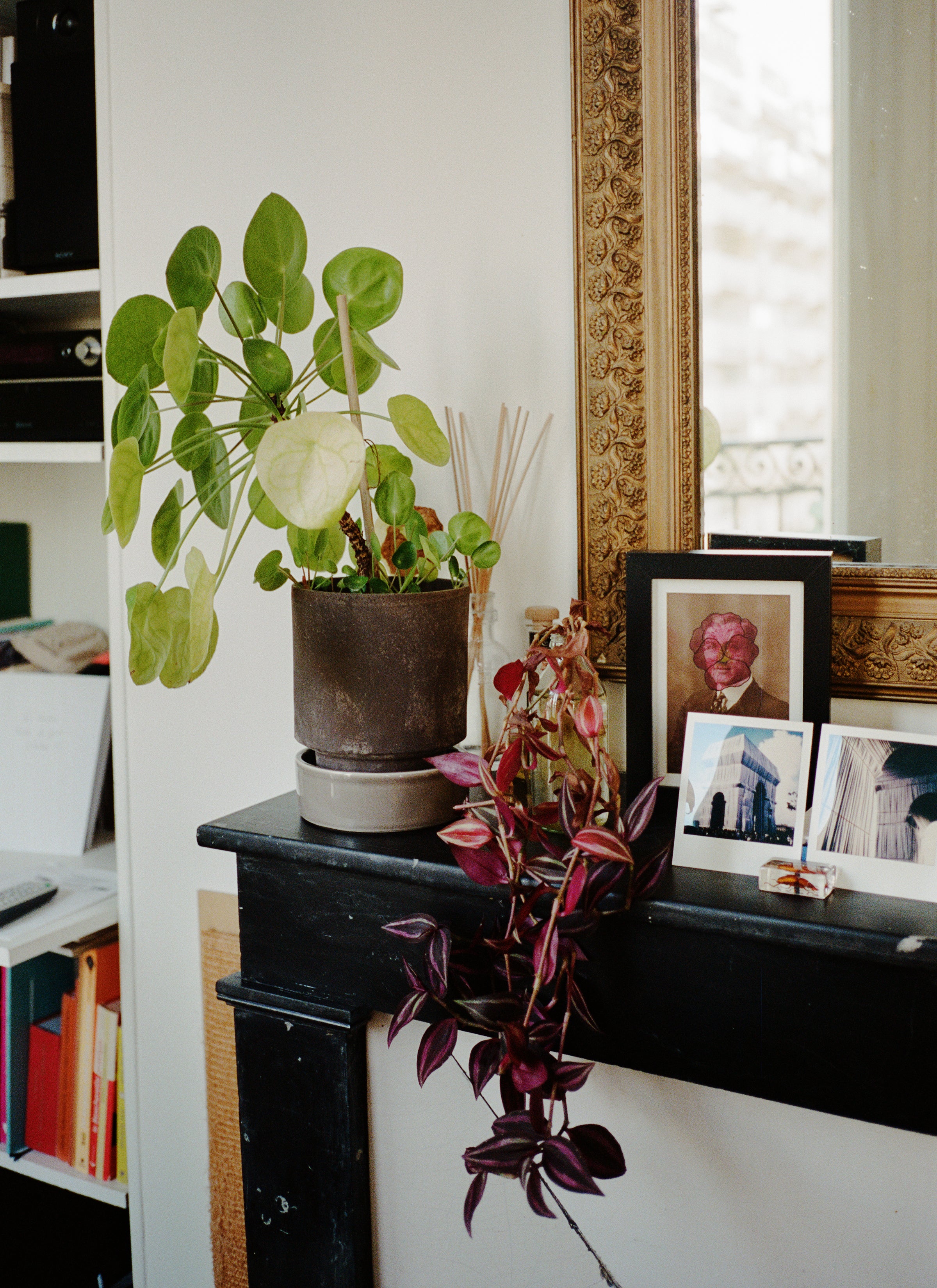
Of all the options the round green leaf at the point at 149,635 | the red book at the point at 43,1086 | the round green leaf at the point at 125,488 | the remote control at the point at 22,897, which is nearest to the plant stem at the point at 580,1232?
the round green leaf at the point at 149,635

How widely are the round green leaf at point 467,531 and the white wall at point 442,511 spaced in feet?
0.67

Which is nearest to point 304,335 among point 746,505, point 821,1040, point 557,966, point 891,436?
point 746,505

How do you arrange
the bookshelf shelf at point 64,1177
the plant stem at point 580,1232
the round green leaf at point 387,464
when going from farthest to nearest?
the bookshelf shelf at point 64,1177, the round green leaf at point 387,464, the plant stem at point 580,1232

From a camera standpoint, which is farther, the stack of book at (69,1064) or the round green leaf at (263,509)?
the stack of book at (69,1064)

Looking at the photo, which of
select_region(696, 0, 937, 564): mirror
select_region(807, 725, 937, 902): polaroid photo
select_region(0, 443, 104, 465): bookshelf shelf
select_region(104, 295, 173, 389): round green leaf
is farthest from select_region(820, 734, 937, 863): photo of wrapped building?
select_region(0, 443, 104, 465): bookshelf shelf

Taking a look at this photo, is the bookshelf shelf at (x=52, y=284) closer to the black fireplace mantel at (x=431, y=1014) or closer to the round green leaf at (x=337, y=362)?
the round green leaf at (x=337, y=362)

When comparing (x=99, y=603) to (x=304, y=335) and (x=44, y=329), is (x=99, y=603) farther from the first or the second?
(x=304, y=335)

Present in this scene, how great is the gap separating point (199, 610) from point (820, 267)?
64 cm

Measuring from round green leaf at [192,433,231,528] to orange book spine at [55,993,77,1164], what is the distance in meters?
0.99

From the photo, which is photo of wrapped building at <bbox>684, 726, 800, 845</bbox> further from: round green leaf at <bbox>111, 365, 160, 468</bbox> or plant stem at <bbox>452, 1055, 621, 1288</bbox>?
round green leaf at <bbox>111, 365, 160, 468</bbox>

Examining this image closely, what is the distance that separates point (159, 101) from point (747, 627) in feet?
3.25

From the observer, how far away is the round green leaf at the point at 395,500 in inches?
37.0

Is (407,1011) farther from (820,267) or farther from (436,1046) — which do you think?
(820,267)

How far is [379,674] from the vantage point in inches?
36.5
